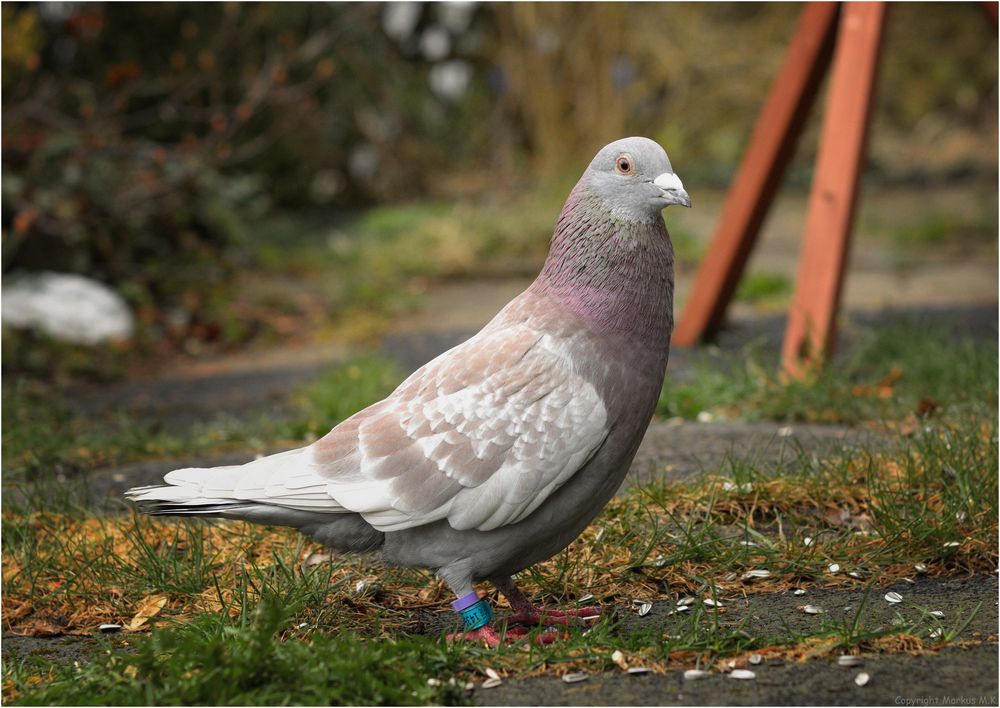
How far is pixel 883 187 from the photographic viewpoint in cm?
1305

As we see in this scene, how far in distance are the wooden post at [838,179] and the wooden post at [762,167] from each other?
1.38 ft

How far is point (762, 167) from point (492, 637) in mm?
3608

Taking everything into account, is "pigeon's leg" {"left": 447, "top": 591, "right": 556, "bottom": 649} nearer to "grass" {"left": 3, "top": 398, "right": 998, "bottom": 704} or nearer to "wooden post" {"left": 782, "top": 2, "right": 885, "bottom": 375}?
"grass" {"left": 3, "top": 398, "right": 998, "bottom": 704}

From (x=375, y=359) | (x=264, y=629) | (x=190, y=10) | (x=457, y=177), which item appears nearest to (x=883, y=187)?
(x=457, y=177)

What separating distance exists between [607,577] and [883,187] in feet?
35.8

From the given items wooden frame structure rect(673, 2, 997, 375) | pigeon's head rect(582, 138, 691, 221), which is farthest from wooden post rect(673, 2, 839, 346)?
pigeon's head rect(582, 138, 691, 221)

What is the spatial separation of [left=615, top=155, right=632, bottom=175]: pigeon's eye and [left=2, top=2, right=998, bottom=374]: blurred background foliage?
5.08 metres

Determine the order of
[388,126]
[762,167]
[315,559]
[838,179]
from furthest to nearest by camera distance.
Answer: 1. [388,126]
2. [762,167]
3. [838,179]
4. [315,559]

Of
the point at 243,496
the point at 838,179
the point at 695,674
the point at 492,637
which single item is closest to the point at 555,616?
the point at 492,637

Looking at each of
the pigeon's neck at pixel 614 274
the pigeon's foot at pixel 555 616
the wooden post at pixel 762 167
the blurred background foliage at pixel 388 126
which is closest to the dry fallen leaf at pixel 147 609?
the pigeon's foot at pixel 555 616

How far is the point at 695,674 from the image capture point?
8.30ft

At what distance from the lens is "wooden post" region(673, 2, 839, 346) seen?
549 centimetres

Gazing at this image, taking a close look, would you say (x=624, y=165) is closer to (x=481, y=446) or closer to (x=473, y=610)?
(x=481, y=446)

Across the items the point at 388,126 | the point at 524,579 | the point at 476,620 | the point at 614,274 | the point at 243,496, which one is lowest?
the point at 524,579
